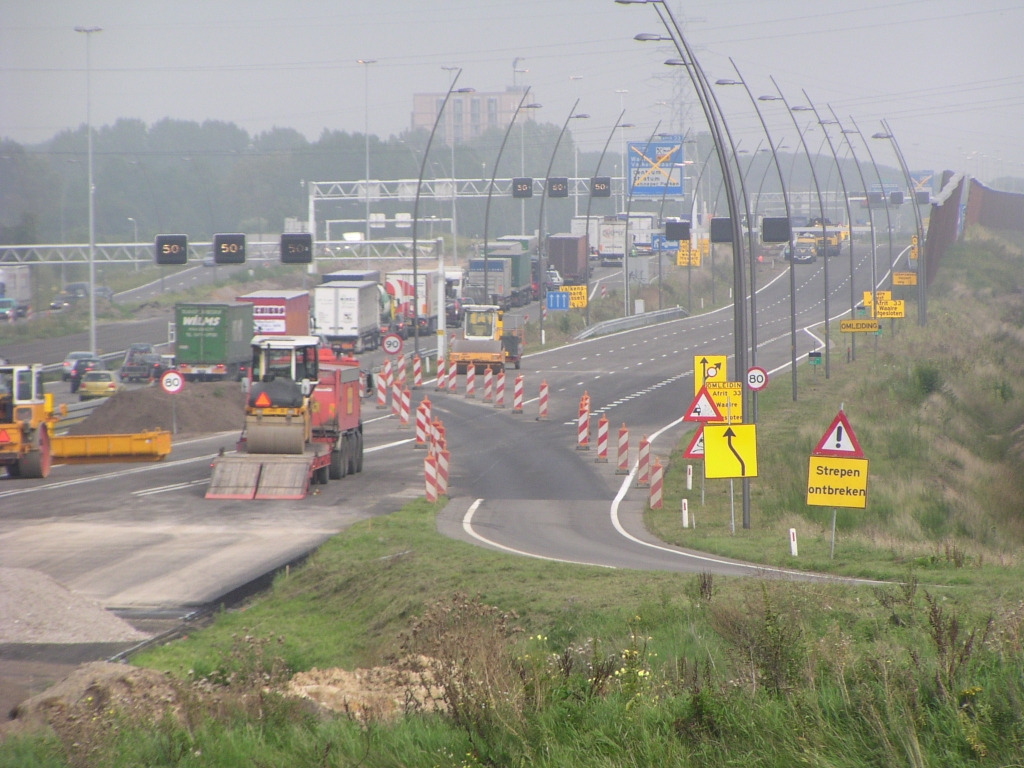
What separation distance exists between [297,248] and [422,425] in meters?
16.5

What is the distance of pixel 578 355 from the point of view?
6062 centimetres

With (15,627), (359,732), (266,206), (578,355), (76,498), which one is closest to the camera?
(359,732)

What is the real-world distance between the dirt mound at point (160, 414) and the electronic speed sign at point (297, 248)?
26.7 feet

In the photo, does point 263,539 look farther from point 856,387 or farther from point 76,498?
point 856,387

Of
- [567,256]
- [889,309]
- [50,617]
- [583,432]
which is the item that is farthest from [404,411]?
[567,256]

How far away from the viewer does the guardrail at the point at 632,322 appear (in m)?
69.8

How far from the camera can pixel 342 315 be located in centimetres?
6022

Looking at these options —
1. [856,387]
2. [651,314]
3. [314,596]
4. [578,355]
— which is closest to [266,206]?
[651,314]

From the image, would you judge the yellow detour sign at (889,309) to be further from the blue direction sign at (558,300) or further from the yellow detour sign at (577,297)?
the yellow detour sign at (577,297)

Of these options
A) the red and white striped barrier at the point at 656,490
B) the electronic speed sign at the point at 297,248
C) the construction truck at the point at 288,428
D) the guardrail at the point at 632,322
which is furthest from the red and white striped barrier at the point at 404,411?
the guardrail at the point at 632,322

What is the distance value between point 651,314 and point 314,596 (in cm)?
6492

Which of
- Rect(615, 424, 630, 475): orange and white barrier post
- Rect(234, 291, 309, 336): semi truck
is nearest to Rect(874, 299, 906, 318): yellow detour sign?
Rect(615, 424, 630, 475): orange and white barrier post

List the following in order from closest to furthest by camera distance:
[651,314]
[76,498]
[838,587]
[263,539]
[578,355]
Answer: [838,587] < [263,539] < [76,498] < [578,355] < [651,314]

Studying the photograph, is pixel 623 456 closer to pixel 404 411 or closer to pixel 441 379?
pixel 404 411
